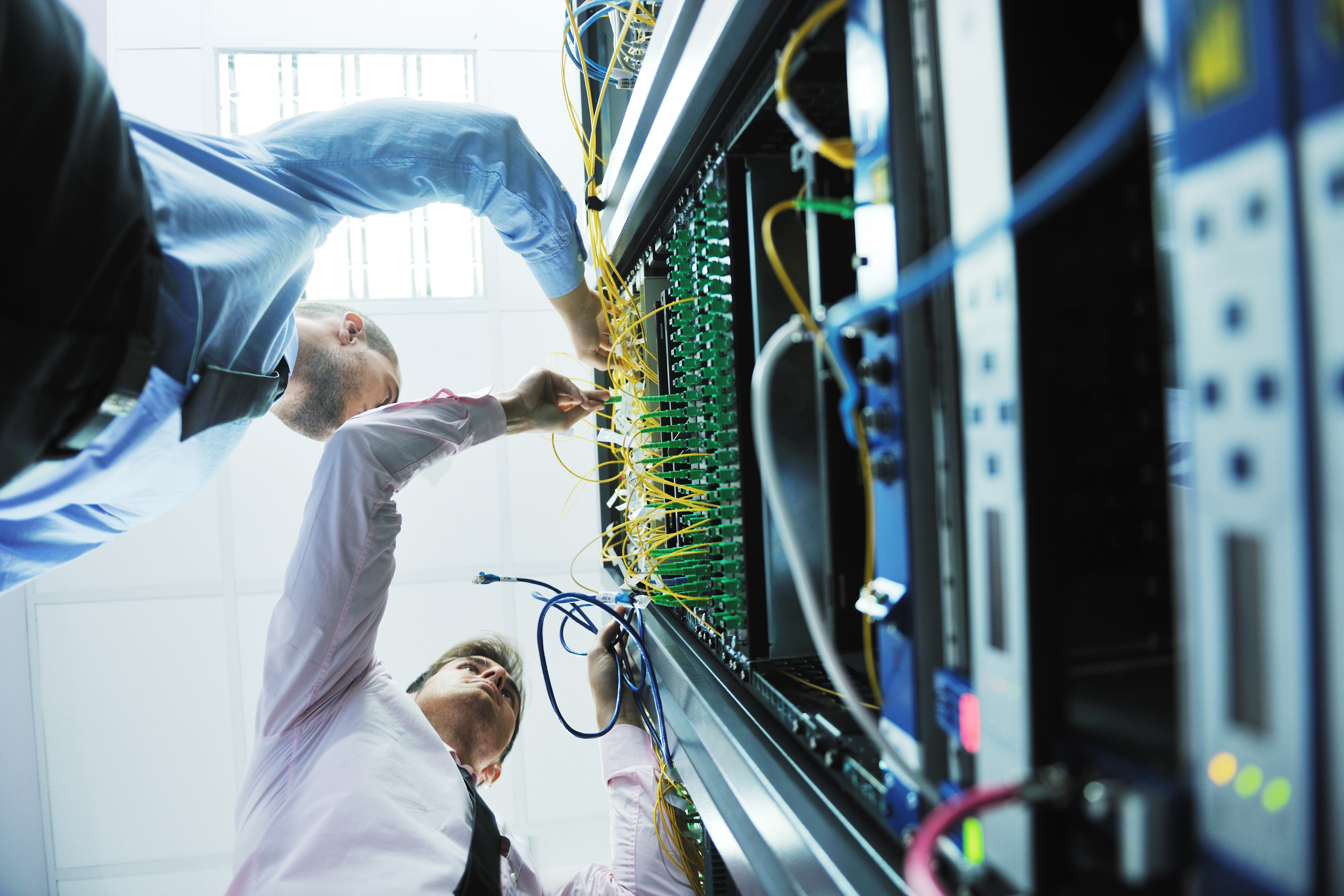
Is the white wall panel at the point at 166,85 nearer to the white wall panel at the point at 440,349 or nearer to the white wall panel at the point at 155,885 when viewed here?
the white wall panel at the point at 440,349

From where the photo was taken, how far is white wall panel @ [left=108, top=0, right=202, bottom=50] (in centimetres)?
230

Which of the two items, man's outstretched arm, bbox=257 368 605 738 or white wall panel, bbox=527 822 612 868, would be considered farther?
white wall panel, bbox=527 822 612 868

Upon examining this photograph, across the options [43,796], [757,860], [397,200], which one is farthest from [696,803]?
[43,796]

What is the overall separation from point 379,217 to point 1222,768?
292 centimetres

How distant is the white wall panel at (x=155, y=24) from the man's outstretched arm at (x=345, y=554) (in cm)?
223

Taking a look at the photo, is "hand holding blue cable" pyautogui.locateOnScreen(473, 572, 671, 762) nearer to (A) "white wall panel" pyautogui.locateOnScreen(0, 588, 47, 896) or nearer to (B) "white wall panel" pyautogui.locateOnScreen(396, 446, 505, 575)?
(B) "white wall panel" pyautogui.locateOnScreen(396, 446, 505, 575)

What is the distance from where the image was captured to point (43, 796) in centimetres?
225

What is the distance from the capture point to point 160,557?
2.31m

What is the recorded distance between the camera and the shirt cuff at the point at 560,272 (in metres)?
1.17

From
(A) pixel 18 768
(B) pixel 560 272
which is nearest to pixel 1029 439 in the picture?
(B) pixel 560 272

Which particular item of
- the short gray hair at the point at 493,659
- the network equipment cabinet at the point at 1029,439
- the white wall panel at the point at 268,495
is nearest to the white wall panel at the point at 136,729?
the white wall panel at the point at 268,495

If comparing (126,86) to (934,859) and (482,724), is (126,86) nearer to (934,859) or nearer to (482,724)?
(482,724)

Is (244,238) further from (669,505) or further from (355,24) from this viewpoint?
(355,24)

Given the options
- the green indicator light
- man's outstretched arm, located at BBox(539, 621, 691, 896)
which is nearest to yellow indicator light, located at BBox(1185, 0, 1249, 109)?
the green indicator light
